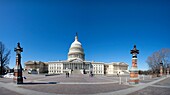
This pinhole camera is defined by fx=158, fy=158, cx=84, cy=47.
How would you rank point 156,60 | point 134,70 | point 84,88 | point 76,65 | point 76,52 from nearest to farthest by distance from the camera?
point 84,88, point 134,70, point 156,60, point 76,65, point 76,52

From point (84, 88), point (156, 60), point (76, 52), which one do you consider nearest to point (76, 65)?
point (76, 52)

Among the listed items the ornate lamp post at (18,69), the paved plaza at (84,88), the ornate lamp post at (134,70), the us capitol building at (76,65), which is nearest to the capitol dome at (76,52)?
the us capitol building at (76,65)

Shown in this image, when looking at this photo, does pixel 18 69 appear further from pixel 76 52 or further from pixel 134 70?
pixel 76 52

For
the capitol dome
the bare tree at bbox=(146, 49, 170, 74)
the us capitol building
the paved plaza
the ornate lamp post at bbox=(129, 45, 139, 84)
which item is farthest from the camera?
the capitol dome

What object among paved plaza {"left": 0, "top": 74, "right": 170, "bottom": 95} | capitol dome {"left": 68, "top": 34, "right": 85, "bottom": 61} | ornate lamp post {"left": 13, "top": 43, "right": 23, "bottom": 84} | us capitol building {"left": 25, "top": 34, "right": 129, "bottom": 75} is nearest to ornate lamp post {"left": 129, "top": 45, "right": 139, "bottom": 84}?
paved plaza {"left": 0, "top": 74, "right": 170, "bottom": 95}

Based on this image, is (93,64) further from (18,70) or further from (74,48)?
(18,70)

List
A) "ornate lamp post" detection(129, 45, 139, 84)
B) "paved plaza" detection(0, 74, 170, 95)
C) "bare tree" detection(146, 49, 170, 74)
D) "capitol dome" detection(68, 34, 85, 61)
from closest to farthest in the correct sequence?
"paved plaza" detection(0, 74, 170, 95) < "ornate lamp post" detection(129, 45, 139, 84) < "bare tree" detection(146, 49, 170, 74) < "capitol dome" detection(68, 34, 85, 61)

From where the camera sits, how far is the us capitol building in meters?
132

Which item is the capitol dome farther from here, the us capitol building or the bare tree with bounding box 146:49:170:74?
the bare tree with bounding box 146:49:170:74

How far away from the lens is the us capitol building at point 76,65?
433ft

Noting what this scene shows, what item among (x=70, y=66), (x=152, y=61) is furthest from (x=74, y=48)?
(x=152, y=61)

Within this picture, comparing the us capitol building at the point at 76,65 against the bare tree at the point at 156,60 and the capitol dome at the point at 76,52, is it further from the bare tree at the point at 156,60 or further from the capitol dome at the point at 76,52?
the bare tree at the point at 156,60

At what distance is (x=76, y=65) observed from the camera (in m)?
131

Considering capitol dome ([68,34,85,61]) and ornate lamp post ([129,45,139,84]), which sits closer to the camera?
ornate lamp post ([129,45,139,84])
